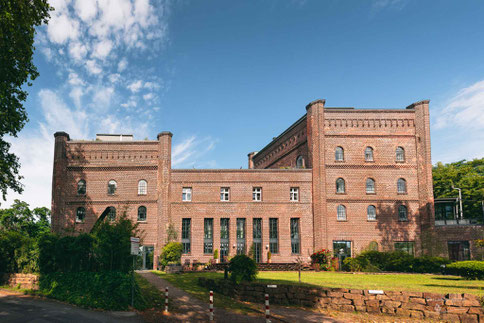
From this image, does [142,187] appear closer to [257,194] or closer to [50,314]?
[257,194]

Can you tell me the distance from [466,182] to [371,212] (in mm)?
25622

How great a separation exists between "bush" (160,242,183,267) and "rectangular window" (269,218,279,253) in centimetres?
862

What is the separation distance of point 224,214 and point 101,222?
20276 mm

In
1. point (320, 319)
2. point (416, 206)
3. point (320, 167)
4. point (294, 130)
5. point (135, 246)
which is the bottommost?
point (320, 319)

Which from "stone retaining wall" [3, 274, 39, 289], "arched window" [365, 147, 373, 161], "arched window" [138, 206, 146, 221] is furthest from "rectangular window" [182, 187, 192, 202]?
"stone retaining wall" [3, 274, 39, 289]

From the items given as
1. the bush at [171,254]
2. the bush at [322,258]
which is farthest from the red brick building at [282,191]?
the bush at [171,254]

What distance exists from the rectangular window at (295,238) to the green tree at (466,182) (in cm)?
2561

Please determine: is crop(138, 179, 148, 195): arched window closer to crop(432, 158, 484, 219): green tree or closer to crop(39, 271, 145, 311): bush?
crop(39, 271, 145, 311): bush

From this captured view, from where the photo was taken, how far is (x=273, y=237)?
3775 centimetres

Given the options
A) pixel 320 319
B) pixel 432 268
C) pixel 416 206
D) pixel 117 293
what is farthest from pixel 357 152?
pixel 117 293

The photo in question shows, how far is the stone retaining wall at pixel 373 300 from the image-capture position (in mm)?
15000

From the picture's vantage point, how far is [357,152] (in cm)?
3831

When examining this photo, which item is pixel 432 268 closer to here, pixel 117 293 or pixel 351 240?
pixel 351 240

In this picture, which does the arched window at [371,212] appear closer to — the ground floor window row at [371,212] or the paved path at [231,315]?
the ground floor window row at [371,212]
